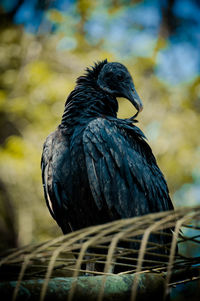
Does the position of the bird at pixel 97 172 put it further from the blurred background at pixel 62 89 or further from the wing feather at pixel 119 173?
the blurred background at pixel 62 89

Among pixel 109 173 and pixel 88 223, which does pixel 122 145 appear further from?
pixel 88 223

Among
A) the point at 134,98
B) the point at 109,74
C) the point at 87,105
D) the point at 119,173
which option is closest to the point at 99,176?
the point at 119,173

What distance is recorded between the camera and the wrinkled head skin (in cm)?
425

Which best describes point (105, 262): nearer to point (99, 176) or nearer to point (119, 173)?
point (99, 176)

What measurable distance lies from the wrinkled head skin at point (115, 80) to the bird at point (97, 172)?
45 cm

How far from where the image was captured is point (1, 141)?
11469mm

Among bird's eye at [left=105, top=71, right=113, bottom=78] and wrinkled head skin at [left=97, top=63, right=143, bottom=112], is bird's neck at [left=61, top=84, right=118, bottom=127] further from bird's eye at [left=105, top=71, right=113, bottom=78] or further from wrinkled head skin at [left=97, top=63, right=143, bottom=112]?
bird's eye at [left=105, top=71, right=113, bottom=78]

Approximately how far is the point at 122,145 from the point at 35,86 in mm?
4725

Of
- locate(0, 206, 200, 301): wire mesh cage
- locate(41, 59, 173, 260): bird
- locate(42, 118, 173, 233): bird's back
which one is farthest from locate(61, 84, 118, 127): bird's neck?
locate(0, 206, 200, 301): wire mesh cage

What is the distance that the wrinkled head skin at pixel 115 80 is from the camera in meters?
4.25

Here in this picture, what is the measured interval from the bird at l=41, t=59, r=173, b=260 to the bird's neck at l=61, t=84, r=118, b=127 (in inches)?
0.5

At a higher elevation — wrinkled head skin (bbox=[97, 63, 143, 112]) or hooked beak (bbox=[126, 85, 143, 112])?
wrinkled head skin (bbox=[97, 63, 143, 112])

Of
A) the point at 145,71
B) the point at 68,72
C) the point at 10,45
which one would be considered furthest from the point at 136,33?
the point at 10,45

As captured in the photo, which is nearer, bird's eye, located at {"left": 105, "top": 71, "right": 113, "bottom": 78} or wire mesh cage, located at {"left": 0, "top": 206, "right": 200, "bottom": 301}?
wire mesh cage, located at {"left": 0, "top": 206, "right": 200, "bottom": 301}
